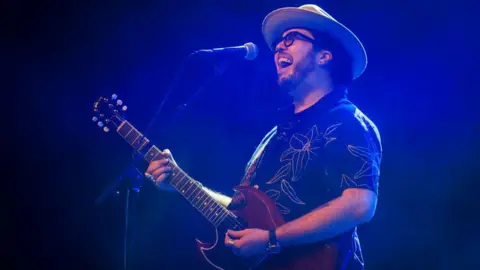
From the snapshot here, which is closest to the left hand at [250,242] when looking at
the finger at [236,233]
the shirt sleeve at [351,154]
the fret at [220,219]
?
the finger at [236,233]

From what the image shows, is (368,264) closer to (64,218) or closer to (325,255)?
(325,255)

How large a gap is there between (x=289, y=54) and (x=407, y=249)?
1898 millimetres

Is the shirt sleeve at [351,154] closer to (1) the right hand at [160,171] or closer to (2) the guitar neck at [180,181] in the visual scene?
(2) the guitar neck at [180,181]

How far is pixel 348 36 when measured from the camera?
262 cm

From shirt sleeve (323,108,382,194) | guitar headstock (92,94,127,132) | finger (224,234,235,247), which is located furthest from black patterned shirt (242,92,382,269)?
guitar headstock (92,94,127,132)

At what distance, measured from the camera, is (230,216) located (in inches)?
90.5

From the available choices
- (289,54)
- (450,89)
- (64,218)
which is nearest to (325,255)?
(289,54)

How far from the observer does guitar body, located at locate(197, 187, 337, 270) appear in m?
2.09

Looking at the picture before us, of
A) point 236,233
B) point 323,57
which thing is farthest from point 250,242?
point 323,57

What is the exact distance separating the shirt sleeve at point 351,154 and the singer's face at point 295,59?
0.43 metres

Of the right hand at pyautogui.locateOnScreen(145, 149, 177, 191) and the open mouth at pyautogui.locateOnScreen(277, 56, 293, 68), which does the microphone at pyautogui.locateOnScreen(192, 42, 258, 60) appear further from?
the right hand at pyautogui.locateOnScreen(145, 149, 177, 191)

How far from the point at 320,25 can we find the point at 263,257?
57.0 inches

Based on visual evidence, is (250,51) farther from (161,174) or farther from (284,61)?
(161,174)

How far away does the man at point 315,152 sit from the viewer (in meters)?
2.09
